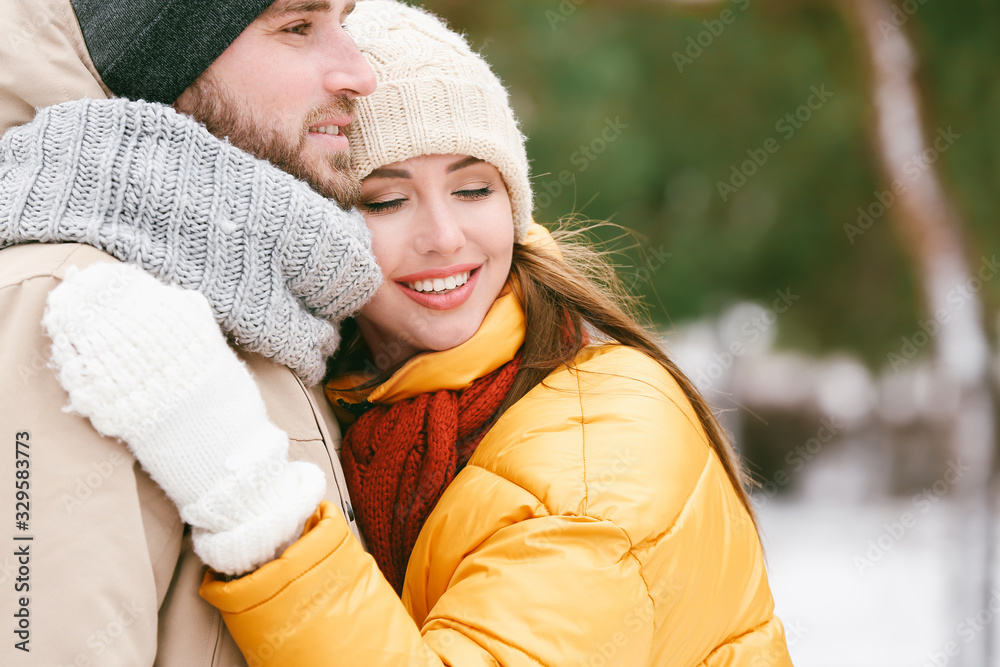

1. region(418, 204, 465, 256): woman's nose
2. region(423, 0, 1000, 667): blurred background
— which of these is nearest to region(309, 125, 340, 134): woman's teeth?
region(418, 204, 465, 256): woman's nose

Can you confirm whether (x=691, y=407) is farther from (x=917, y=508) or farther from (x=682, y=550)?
(x=917, y=508)

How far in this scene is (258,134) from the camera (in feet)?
5.66

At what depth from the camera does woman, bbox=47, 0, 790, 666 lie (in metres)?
1.35

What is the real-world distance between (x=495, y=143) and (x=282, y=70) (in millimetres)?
573

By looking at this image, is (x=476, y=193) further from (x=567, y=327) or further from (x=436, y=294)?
(x=567, y=327)

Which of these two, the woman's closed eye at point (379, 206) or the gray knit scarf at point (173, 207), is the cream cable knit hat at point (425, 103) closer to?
the woman's closed eye at point (379, 206)

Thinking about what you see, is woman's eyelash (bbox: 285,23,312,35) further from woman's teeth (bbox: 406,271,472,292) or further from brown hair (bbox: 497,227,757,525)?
brown hair (bbox: 497,227,757,525)

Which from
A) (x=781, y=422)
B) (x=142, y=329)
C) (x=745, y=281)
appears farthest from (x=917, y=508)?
(x=142, y=329)

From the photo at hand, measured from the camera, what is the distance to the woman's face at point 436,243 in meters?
2.07

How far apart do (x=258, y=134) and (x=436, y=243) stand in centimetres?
50

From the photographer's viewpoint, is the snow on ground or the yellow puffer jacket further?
the snow on ground

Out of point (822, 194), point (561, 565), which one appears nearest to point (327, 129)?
point (561, 565)

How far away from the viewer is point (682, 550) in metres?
1.66

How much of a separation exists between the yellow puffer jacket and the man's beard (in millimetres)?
631
